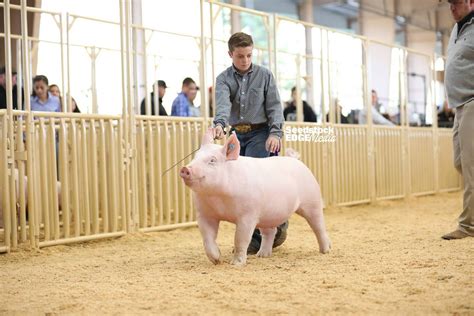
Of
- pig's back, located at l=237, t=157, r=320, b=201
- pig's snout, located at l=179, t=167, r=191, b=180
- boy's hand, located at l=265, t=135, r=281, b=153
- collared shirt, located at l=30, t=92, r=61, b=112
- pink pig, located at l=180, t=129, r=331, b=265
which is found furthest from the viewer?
collared shirt, located at l=30, t=92, r=61, b=112

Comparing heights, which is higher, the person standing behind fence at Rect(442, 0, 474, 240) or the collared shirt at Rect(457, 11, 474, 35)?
the collared shirt at Rect(457, 11, 474, 35)

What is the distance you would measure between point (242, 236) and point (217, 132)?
2.04ft

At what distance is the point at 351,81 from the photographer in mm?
16500

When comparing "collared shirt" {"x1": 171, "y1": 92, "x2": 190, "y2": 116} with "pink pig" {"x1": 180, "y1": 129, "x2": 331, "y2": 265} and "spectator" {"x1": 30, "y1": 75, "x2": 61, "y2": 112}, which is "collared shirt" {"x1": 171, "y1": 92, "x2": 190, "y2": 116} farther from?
"pink pig" {"x1": 180, "y1": 129, "x2": 331, "y2": 265}

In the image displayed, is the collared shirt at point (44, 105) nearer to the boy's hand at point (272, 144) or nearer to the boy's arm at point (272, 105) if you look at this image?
the boy's arm at point (272, 105)

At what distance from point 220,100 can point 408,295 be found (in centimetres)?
191

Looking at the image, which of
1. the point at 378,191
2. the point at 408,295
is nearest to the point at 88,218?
the point at 408,295

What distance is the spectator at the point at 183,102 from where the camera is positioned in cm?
825

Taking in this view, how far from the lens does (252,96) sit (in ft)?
14.8

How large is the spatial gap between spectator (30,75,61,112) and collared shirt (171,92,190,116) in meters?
1.34

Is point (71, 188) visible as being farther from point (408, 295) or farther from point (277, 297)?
point (408, 295)

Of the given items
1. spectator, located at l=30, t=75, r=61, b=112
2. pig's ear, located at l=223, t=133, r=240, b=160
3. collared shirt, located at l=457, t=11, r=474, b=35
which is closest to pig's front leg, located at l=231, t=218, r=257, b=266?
pig's ear, located at l=223, t=133, r=240, b=160

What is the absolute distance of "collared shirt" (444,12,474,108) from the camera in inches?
190

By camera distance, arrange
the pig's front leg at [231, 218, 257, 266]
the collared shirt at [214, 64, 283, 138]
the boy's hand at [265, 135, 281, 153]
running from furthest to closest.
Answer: the collared shirt at [214, 64, 283, 138]
the boy's hand at [265, 135, 281, 153]
the pig's front leg at [231, 218, 257, 266]
